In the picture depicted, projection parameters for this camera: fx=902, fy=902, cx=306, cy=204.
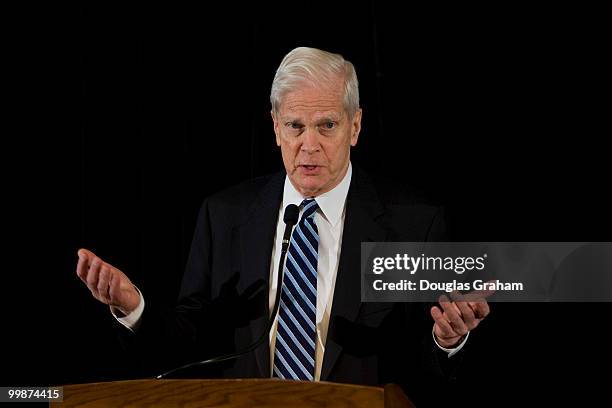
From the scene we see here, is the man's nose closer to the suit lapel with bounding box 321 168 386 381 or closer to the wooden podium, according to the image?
the suit lapel with bounding box 321 168 386 381

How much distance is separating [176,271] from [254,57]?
0.70 metres

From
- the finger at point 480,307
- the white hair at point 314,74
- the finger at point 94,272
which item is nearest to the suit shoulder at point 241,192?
the white hair at point 314,74

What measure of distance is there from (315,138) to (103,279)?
82 cm

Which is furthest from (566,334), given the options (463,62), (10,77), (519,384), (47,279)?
(10,77)

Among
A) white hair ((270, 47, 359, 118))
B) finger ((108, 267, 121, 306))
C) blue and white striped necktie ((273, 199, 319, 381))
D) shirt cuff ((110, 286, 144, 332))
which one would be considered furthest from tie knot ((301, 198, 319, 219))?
finger ((108, 267, 121, 306))

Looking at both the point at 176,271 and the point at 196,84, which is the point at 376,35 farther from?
the point at 176,271

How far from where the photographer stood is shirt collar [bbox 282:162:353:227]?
259cm

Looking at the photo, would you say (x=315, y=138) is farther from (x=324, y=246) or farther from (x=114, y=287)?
(x=114, y=287)

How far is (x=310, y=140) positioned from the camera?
257 cm

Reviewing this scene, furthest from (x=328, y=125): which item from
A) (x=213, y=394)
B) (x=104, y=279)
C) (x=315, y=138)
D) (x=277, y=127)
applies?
(x=213, y=394)

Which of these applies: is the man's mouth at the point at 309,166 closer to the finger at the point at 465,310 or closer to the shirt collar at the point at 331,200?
the shirt collar at the point at 331,200

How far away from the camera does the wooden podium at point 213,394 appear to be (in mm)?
1751

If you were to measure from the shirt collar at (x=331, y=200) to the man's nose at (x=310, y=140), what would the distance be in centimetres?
13

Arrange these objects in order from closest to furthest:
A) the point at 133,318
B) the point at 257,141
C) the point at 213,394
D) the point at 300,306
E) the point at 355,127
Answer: the point at 213,394, the point at 133,318, the point at 300,306, the point at 355,127, the point at 257,141
